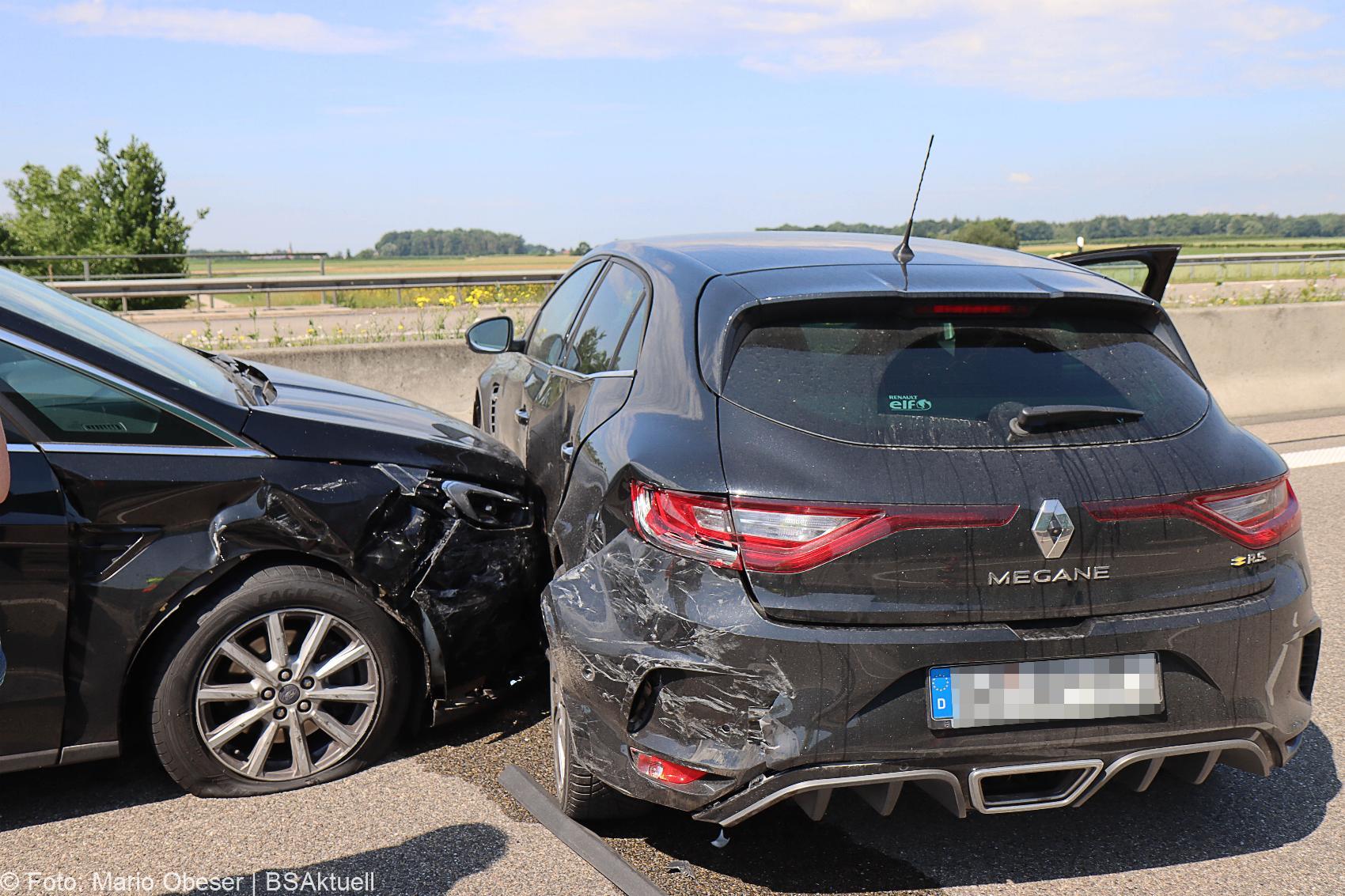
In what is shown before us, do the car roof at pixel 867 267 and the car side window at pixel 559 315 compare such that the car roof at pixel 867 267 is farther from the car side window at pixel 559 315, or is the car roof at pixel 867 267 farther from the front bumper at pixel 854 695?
the front bumper at pixel 854 695

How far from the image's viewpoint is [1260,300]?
11289 millimetres

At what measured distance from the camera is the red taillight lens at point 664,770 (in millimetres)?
2756

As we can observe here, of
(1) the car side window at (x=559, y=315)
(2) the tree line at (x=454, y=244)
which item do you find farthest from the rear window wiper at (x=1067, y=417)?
(2) the tree line at (x=454, y=244)

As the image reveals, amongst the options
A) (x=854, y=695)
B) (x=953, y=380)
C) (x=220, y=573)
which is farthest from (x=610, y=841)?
(x=953, y=380)

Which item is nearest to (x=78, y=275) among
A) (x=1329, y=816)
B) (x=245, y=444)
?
(x=245, y=444)

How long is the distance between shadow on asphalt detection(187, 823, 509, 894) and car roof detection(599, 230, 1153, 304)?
1.70 meters

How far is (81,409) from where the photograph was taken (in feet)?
11.0

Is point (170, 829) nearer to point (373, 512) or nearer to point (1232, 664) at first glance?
point (373, 512)

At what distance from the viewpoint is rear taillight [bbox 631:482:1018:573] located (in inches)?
104

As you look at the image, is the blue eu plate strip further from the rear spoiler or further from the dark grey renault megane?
the rear spoiler

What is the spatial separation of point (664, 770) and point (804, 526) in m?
0.69

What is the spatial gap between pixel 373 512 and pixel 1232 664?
7.99 ft

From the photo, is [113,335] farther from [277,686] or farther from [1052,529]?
[1052,529]

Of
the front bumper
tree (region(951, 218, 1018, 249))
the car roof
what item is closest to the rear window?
the car roof
